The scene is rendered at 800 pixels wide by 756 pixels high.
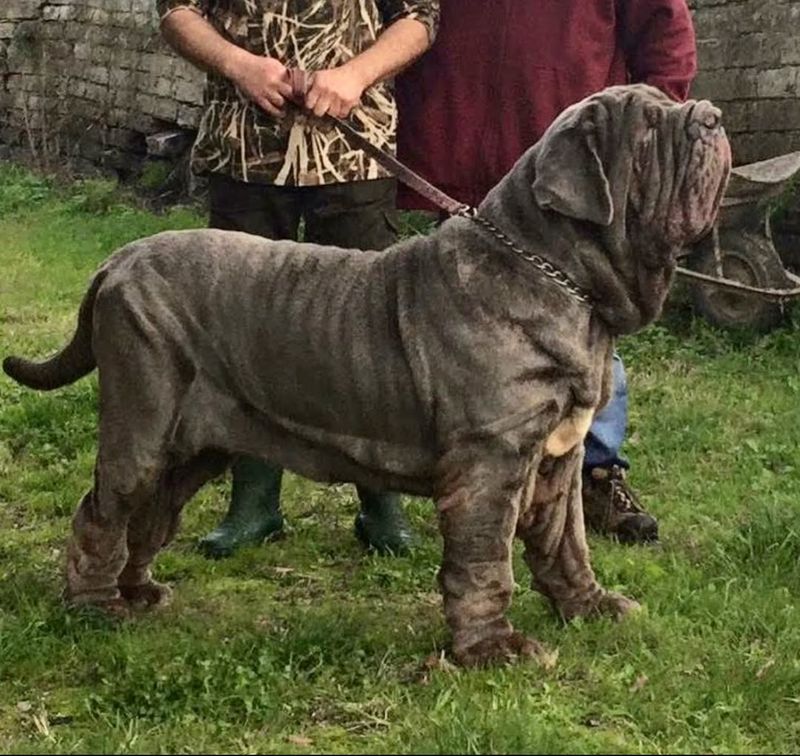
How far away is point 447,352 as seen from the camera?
340cm

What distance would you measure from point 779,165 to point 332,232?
3.87 metres

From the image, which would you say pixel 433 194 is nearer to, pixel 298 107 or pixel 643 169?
pixel 298 107

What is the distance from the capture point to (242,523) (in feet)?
15.6

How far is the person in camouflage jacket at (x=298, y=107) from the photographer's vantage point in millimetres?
4094

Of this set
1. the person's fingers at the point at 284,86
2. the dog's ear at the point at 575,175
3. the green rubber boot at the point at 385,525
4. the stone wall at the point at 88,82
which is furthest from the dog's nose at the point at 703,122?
the stone wall at the point at 88,82

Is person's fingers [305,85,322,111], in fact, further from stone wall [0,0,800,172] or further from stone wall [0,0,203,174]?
stone wall [0,0,203,174]

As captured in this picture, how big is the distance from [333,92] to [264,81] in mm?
207

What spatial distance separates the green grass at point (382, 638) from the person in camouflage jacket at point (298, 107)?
0.58 m

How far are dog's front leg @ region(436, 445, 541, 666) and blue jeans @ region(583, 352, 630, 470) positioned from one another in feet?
5.35

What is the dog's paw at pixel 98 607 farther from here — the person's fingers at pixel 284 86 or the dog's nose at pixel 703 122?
the dog's nose at pixel 703 122

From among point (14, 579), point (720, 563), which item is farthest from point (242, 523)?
point (720, 563)

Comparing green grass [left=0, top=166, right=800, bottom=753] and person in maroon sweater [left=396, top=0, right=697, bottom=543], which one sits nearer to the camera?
green grass [left=0, top=166, right=800, bottom=753]

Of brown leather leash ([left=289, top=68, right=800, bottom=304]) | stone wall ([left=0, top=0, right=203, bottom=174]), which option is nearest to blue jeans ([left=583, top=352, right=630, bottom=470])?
brown leather leash ([left=289, top=68, right=800, bottom=304])

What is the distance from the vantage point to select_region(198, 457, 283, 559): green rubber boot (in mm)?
4715
